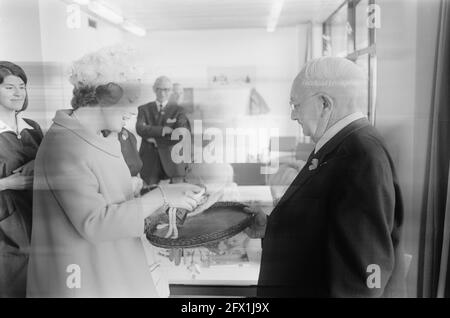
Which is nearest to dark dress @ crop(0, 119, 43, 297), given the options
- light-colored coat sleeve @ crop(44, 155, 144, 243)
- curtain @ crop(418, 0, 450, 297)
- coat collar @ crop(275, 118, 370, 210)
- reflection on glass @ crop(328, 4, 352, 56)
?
light-colored coat sleeve @ crop(44, 155, 144, 243)

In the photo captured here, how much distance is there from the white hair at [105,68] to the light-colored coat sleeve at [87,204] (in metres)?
0.26

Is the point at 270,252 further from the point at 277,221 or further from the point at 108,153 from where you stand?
the point at 108,153

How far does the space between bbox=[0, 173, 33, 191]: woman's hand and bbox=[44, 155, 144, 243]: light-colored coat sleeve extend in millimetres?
75

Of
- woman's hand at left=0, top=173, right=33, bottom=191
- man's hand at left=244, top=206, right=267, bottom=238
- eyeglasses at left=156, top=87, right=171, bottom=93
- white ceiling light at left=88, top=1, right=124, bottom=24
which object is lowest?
man's hand at left=244, top=206, right=267, bottom=238

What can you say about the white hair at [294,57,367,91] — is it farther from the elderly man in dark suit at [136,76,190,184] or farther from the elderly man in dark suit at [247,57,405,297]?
the elderly man in dark suit at [136,76,190,184]

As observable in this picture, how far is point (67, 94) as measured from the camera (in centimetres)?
144

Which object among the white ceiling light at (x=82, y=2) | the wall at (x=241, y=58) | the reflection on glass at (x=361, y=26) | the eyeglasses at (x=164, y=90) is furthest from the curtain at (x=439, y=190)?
the white ceiling light at (x=82, y=2)

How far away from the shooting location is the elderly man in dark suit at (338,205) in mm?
1367

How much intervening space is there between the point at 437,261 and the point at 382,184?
0.37m

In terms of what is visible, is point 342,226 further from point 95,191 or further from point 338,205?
point 95,191

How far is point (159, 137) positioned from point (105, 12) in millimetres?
440

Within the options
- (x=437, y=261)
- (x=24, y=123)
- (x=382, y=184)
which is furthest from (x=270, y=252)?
(x=24, y=123)

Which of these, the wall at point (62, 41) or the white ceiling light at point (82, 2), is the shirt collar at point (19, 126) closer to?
the wall at point (62, 41)

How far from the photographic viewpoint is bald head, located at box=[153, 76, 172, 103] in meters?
1.42
